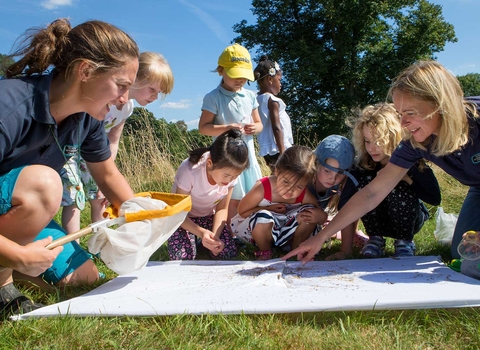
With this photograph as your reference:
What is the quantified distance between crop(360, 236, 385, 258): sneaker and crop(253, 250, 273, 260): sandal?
0.58 m

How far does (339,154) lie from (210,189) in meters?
0.88

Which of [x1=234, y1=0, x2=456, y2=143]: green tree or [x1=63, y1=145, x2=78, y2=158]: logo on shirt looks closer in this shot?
[x1=63, y1=145, x2=78, y2=158]: logo on shirt

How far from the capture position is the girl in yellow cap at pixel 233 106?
3539 millimetres

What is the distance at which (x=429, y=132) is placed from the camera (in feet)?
7.18

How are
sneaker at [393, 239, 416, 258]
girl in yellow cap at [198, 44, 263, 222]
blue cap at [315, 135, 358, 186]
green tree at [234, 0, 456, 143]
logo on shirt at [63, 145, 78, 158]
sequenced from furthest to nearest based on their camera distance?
green tree at [234, 0, 456, 143] < girl in yellow cap at [198, 44, 263, 222] < blue cap at [315, 135, 358, 186] < sneaker at [393, 239, 416, 258] < logo on shirt at [63, 145, 78, 158]

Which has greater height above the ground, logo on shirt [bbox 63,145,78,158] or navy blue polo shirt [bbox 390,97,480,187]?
logo on shirt [bbox 63,145,78,158]

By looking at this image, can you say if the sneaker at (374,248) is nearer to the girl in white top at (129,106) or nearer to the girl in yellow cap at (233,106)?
the girl in yellow cap at (233,106)

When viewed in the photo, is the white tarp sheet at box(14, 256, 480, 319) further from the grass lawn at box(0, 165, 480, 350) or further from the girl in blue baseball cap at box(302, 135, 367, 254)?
the girl in blue baseball cap at box(302, 135, 367, 254)

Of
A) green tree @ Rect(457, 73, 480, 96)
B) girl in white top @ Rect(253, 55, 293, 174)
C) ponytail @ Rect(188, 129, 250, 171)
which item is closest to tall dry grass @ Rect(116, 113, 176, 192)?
girl in white top @ Rect(253, 55, 293, 174)

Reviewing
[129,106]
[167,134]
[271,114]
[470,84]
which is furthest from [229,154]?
[470,84]

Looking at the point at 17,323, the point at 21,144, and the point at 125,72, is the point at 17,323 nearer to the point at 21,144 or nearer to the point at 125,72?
the point at 21,144

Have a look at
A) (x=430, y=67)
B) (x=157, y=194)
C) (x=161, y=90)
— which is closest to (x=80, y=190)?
(x=157, y=194)

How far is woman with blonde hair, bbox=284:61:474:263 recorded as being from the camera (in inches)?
83.4

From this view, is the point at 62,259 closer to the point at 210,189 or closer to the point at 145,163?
the point at 210,189
